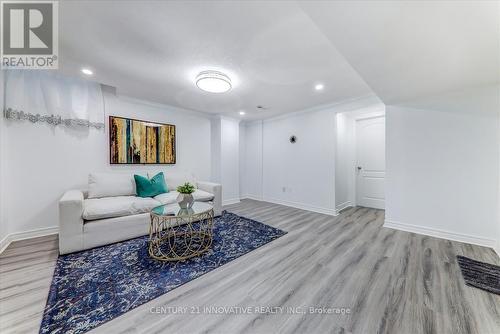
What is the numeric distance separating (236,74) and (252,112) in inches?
78.4

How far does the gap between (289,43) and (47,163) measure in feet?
12.2

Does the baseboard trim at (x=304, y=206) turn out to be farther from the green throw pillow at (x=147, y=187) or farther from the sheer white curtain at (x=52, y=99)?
the sheer white curtain at (x=52, y=99)

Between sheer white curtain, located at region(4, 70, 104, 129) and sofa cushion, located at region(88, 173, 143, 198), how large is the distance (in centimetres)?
89

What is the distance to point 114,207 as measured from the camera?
252cm

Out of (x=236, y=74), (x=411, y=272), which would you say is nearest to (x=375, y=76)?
(x=236, y=74)

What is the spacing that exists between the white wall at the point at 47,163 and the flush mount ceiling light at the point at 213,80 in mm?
1978

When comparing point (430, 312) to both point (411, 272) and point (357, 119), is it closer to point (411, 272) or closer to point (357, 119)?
point (411, 272)

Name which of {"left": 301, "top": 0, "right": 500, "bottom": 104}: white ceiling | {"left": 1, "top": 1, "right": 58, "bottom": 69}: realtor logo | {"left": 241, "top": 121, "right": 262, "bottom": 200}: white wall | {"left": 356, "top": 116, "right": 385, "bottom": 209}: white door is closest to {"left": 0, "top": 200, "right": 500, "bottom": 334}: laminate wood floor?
{"left": 356, "top": 116, "right": 385, "bottom": 209}: white door

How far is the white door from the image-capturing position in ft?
14.0

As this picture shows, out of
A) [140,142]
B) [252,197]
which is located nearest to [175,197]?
[140,142]

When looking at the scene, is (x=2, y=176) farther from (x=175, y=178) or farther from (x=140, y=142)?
(x=175, y=178)

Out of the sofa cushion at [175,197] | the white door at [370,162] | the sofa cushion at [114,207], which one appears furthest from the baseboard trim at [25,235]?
the white door at [370,162]

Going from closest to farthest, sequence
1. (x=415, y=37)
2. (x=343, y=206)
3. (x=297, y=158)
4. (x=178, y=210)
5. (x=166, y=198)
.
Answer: (x=415, y=37), (x=178, y=210), (x=166, y=198), (x=343, y=206), (x=297, y=158)

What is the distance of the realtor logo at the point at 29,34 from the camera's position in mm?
1525
